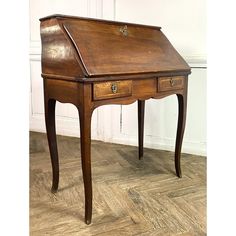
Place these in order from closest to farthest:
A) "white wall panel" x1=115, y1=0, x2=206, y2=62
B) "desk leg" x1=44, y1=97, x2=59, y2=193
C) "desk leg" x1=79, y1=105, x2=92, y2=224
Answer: "desk leg" x1=79, y1=105, x2=92, y2=224 < "desk leg" x1=44, y1=97, x2=59, y2=193 < "white wall panel" x1=115, y1=0, x2=206, y2=62

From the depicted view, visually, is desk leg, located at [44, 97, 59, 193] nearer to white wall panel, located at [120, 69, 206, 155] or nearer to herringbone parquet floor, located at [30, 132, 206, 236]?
herringbone parquet floor, located at [30, 132, 206, 236]

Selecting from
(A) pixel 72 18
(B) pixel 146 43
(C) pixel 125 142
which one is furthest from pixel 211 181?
(C) pixel 125 142

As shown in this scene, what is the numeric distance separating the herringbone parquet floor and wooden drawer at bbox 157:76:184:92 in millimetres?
672

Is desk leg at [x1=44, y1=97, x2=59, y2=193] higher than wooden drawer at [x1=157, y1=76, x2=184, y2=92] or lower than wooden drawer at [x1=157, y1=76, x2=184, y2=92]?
lower

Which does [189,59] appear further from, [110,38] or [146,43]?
[110,38]

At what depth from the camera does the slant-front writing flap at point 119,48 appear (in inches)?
67.7

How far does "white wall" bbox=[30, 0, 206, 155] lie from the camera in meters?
2.92

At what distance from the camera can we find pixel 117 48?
6.30 ft

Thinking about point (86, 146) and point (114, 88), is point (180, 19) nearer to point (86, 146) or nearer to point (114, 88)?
point (114, 88)

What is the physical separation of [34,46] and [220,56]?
11.3 ft

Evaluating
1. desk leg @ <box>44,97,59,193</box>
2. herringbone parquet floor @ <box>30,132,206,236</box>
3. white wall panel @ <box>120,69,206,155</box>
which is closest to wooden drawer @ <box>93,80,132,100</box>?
desk leg @ <box>44,97,59,193</box>

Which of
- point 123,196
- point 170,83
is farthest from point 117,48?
point 123,196

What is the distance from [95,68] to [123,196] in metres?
0.88

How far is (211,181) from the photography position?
0.69 m
